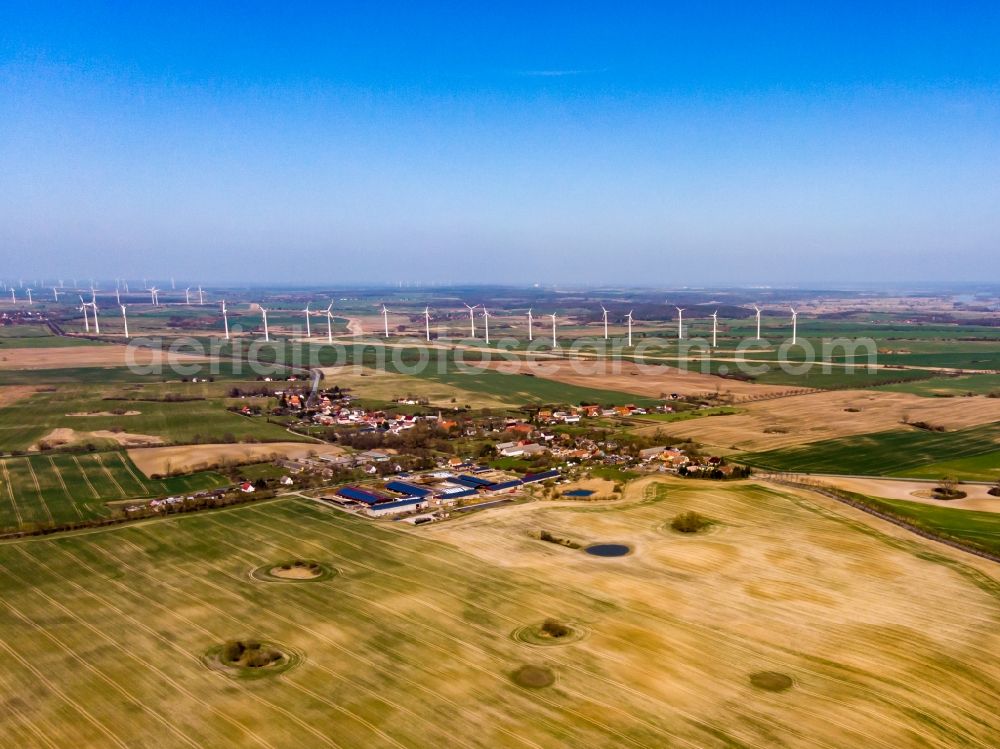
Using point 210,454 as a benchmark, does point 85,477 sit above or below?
above

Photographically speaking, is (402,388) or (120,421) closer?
(120,421)

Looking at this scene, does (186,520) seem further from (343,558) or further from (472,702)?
(472,702)

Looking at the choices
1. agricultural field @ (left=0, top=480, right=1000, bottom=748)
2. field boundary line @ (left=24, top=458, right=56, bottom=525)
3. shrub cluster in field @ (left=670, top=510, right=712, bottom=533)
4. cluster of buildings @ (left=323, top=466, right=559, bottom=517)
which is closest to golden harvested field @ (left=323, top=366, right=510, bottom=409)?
cluster of buildings @ (left=323, top=466, right=559, bottom=517)

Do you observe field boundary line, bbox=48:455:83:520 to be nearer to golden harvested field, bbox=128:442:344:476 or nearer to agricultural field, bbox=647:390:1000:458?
golden harvested field, bbox=128:442:344:476

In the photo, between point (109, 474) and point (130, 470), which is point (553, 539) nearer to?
point (130, 470)

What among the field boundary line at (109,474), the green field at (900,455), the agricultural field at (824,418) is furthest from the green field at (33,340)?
the green field at (900,455)

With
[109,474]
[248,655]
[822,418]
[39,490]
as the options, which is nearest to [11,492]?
[39,490]
